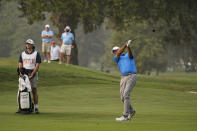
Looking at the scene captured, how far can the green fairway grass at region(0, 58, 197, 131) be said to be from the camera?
15406 mm

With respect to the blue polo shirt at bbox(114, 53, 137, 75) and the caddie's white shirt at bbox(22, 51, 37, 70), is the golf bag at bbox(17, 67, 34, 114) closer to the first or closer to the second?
the caddie's white shirt at bbox(22, 51, 37, 70)

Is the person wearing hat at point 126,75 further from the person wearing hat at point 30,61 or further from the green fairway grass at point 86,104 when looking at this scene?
the person wearing hat at point 30,61

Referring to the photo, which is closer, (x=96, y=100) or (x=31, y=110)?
(x=31, y=110)

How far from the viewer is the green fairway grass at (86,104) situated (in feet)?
50.5

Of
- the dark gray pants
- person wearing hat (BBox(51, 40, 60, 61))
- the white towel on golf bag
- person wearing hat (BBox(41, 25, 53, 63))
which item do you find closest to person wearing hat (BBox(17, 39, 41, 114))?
the white towel on golf bag

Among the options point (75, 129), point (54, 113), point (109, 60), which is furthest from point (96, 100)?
point (109, 60)

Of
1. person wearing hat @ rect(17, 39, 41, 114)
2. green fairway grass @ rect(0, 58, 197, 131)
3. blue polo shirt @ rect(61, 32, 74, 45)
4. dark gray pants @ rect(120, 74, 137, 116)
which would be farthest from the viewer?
blue polo shirt @ rect(61, 32, 74, 45)

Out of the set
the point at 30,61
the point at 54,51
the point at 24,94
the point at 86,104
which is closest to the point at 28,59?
the point at 30,61

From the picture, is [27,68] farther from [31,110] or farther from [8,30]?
[8,30]

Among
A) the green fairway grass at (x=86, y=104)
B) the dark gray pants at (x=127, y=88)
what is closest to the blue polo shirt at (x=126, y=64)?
the dark gray pants at (x=127, y=88)

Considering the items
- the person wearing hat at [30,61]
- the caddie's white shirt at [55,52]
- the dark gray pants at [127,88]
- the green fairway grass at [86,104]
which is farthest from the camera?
the caddie's white shirt at [55,52]

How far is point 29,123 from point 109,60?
3473 inches

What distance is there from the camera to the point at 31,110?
63.5ft

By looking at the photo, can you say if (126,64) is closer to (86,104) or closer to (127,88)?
(127,88)
